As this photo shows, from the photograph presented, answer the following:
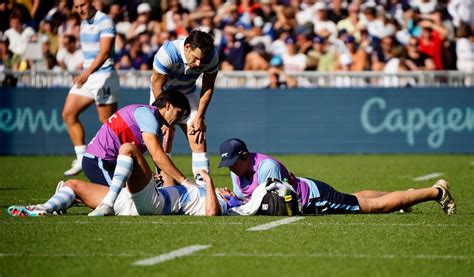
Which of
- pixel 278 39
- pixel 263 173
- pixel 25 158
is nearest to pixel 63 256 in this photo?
pixel 263 173

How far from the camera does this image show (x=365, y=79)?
22531 millimetres

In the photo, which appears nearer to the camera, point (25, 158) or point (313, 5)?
point (25, 158)

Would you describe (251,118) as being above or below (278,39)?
below

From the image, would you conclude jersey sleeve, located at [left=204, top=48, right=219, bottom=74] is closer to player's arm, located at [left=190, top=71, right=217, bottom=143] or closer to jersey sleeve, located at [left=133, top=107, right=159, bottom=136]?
player's arm, located at [left=190, top=71, right=217, bottom=143]

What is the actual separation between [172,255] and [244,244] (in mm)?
778

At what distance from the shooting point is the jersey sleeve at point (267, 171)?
10484mm

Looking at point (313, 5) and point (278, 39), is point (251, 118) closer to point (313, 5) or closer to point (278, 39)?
point (278, 39)

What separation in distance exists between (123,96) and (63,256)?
→ 48.2 feet

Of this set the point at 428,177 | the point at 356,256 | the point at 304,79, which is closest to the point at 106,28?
the point at 428,177

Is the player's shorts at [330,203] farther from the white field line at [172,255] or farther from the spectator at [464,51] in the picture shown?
the spectator at [464,51]

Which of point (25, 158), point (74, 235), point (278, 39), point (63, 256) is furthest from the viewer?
point (278, 39)

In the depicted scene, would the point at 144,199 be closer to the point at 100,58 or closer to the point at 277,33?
the point at 100,58

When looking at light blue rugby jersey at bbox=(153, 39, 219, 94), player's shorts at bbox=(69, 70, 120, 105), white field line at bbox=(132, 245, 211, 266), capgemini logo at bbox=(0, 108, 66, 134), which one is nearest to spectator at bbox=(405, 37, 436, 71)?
capgemini logo at bbox=(0, 108, 66, 134)

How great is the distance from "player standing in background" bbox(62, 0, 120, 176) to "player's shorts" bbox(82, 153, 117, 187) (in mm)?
4570
